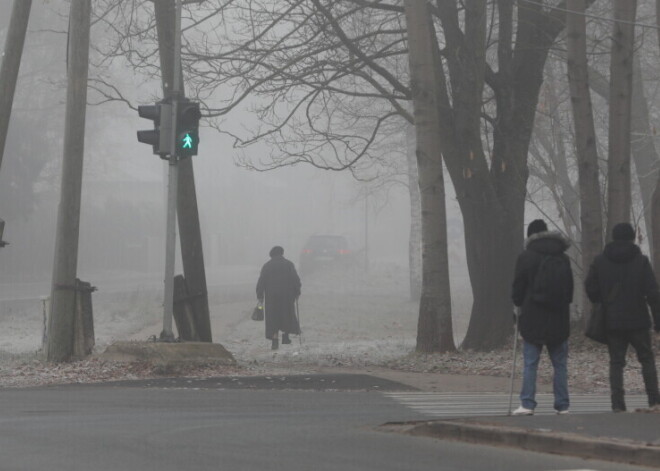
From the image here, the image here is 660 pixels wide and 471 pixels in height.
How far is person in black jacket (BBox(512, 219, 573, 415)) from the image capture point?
10.6 m

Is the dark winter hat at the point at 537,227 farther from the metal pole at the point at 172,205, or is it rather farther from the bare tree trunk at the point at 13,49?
the bare tree trunk at the point at 13,49

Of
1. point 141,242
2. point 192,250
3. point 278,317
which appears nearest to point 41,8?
point 141,242

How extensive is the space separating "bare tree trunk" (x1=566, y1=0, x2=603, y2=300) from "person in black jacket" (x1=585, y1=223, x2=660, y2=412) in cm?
688

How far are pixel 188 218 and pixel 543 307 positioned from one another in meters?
9.52

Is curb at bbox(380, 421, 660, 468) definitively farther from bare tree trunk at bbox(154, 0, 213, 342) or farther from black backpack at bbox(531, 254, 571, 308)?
bare tree trunk at bbox(154, 0, 213, 342)

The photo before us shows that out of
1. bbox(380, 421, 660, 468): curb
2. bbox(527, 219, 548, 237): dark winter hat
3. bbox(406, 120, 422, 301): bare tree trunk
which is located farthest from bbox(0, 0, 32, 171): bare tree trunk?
bbox(406, 120, 422, 301): bare tree trunk

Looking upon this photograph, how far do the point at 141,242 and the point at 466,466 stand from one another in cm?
6120

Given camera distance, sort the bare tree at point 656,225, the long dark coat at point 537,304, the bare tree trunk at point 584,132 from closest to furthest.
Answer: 1. the long dark coat at point 537,304
2. the bare tree trunk at point 584,132
3. the bare tree at point 656,225

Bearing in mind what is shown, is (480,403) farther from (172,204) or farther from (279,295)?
(279,295)

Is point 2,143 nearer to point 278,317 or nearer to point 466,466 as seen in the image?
point 278,317

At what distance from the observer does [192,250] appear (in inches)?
764

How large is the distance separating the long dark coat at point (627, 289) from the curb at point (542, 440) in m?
2.28

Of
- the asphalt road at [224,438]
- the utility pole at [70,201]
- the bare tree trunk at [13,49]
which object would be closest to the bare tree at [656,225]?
the asphalt road at [224,438]

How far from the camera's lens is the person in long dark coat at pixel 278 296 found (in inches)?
947
